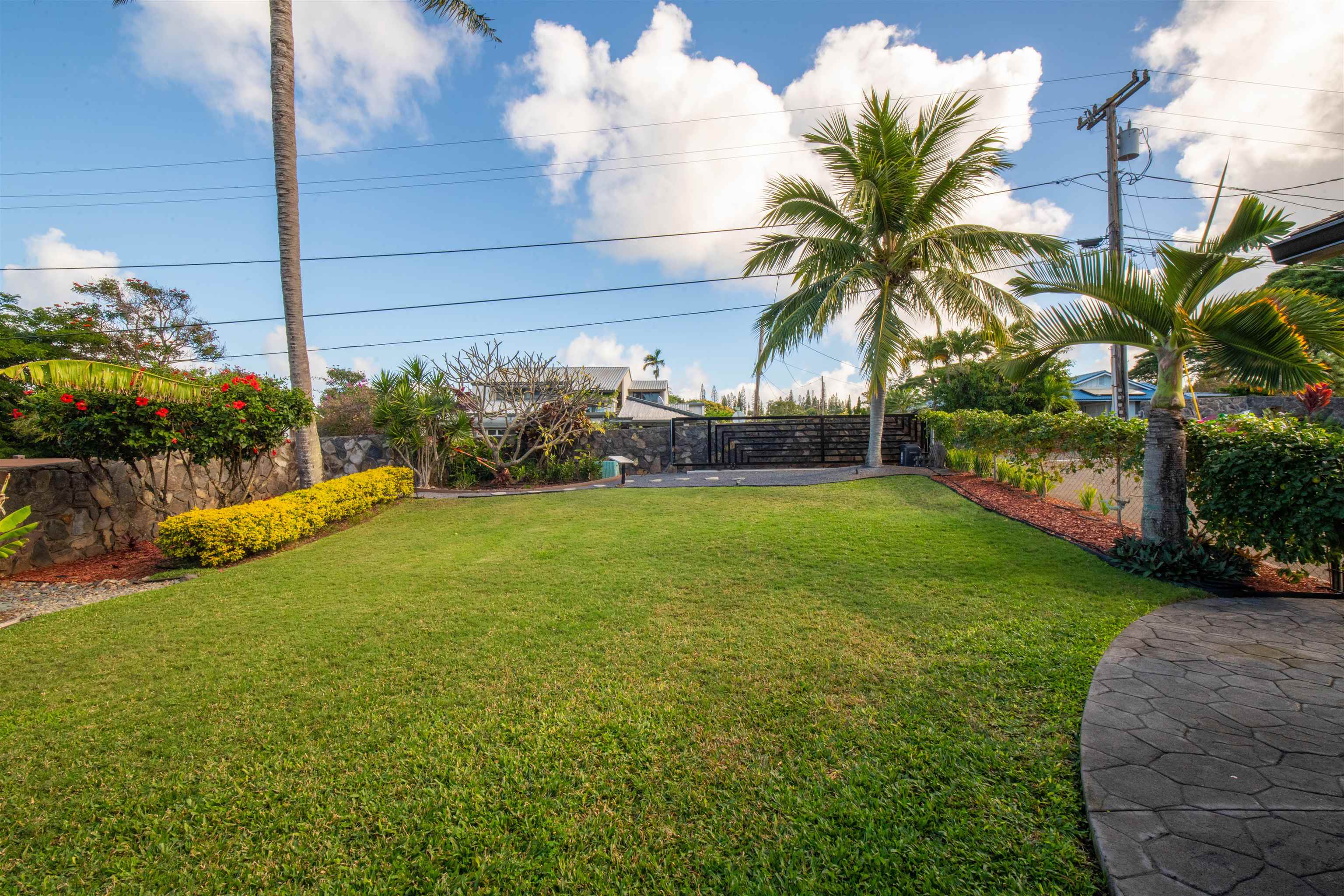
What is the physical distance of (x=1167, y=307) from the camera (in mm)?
4398

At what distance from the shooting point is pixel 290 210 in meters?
7.62

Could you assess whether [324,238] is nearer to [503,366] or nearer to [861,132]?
[503,366]

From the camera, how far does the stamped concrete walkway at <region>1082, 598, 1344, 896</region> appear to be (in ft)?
5.06

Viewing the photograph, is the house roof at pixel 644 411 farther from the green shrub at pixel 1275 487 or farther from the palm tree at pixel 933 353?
the green shrub at pixel 1275 487

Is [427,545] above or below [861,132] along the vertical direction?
below

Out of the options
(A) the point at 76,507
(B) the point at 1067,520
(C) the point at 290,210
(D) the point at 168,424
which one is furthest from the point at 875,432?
(A) the point at 76,507

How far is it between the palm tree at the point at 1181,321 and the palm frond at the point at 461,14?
32.0ft

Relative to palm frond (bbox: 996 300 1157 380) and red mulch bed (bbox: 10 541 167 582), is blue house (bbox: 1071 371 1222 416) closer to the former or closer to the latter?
palm frond (bbox: 996 300 1157 380)

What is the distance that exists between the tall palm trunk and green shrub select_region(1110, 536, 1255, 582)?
0.09 metres

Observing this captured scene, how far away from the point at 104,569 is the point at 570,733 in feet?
22.3

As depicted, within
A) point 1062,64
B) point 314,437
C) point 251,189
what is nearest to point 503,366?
point 314,437

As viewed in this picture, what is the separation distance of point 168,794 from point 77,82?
15534mm

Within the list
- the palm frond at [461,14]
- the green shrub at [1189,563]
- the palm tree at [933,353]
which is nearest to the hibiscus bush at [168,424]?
the palm frond at [461,14]

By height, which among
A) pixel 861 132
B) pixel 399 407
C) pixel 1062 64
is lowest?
pixel 399 407
